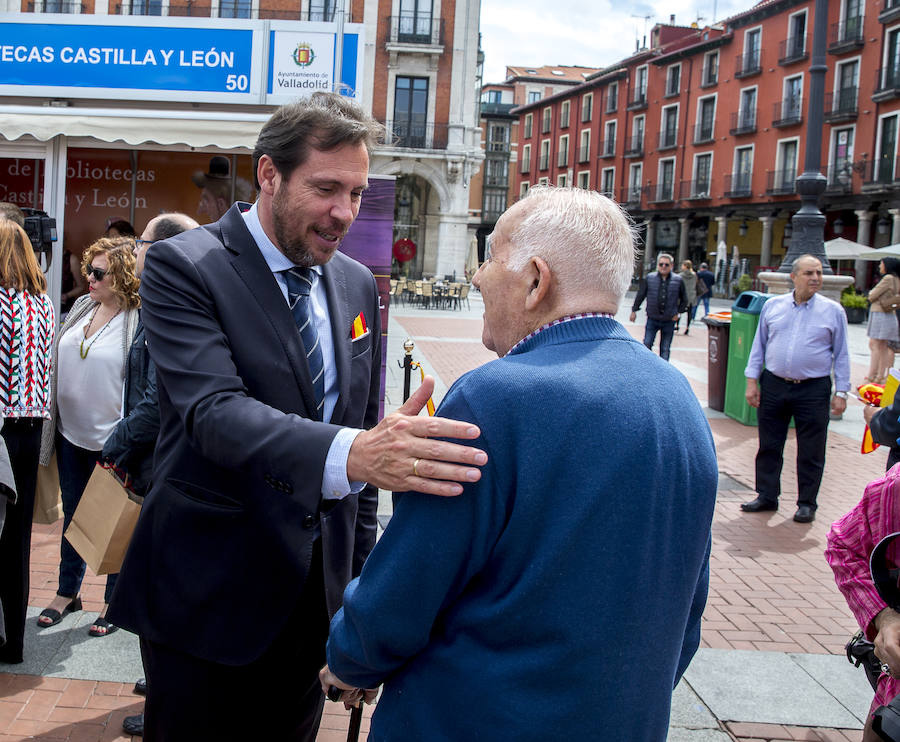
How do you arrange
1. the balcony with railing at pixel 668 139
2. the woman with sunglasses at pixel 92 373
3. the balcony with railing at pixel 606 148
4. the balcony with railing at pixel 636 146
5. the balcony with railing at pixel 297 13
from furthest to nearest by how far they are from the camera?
the balcony with railing at pixel 606 148 → the balcony with railing at pixel 636 146 → the balcony with railing at pixel 668 139 → the balcony with railing at pixel 297 13 → the woman with sunglasses at pixel 92 373

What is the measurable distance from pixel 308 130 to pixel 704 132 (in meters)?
48.1

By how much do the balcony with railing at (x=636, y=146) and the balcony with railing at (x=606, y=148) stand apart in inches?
72.5

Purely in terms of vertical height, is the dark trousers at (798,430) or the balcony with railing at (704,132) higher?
the balcony with railing at (704,132)

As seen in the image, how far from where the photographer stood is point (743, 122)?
4266 cm

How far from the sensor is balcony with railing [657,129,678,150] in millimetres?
48500

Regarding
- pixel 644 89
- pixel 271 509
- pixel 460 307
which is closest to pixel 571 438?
pixel 271 509

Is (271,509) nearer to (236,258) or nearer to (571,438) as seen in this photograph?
(236,258)

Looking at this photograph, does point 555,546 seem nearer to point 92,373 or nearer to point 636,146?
point 92,373

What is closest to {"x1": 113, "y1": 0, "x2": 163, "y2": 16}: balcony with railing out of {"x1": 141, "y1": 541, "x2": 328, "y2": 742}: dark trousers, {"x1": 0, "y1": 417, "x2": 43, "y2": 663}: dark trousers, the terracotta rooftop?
{"x1": 0, "y1": 417, "x2": 43, "y2": 663}: dark trousers

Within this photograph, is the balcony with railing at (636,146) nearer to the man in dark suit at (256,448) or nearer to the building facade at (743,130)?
the building facade at (743,130)

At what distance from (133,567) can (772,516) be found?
5402 mm

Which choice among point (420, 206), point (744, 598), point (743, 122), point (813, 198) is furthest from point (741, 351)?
point (743, 122)

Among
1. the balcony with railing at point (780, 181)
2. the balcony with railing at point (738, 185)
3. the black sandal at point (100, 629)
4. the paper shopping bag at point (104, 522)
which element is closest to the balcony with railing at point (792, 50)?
the balcony with railing at point (780, 181)

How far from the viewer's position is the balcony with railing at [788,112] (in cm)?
3880
